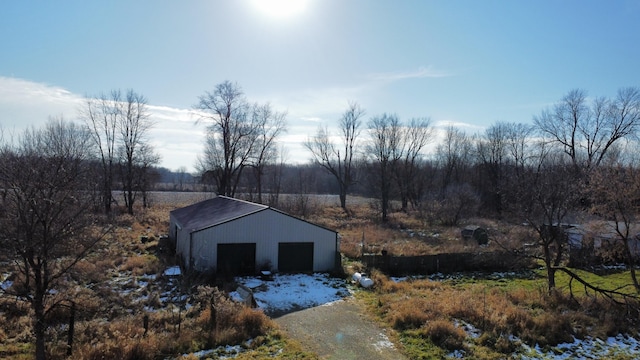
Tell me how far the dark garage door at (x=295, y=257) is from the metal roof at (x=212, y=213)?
7.35ft

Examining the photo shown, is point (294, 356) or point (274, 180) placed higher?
point (274, 180)

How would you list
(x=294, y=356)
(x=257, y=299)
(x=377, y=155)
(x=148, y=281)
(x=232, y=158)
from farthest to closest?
(x=377, y=155) < (x=232, y=158) < (x=148, y=281) < (x=257, y=299) < (x=294, y=356)

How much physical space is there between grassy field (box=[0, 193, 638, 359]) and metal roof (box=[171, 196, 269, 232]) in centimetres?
251

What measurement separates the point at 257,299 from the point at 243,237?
4.39 meters

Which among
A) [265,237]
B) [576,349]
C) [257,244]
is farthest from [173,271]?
[576,349]

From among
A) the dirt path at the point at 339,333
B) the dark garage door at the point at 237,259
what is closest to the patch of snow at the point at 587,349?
the dirt path at the point at 339,333

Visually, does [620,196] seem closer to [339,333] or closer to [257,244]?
[339,333]

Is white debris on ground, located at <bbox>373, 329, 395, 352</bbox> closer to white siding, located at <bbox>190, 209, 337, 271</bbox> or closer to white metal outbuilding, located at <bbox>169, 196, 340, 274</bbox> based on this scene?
white metal outbuilding, located at <bbox>169, 196, 340, 274</bbox>

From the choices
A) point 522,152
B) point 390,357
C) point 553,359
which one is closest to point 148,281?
point 390,357

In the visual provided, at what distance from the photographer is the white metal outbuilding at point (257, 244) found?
18422 mm

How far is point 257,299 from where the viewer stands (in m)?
15.2

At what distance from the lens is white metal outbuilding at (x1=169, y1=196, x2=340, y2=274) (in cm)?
1842

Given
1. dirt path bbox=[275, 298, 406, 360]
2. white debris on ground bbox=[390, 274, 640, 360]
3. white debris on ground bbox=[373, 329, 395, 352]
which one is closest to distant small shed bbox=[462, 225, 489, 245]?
white debris on ground bbox=[390, 274, 640, 360]

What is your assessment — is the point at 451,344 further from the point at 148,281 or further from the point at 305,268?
the point at 148,281
